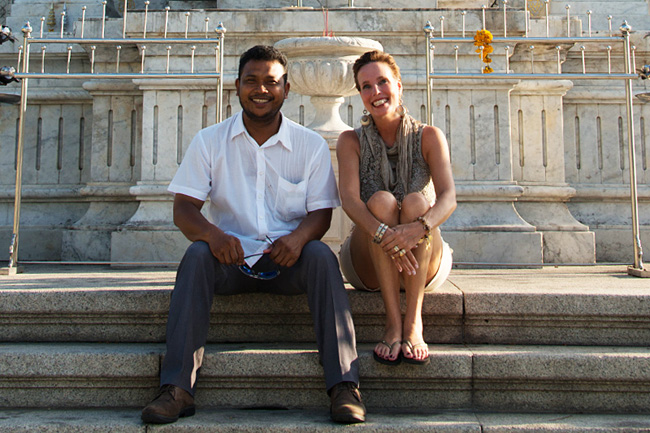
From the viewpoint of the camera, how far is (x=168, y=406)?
7.55ft

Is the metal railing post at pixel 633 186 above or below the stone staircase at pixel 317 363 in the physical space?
above

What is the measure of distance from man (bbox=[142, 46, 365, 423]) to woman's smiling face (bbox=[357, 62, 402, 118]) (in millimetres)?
318

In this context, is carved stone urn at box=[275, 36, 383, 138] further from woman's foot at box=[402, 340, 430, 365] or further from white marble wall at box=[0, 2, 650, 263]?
woman's foot at box=[402, 340, 430, 365]

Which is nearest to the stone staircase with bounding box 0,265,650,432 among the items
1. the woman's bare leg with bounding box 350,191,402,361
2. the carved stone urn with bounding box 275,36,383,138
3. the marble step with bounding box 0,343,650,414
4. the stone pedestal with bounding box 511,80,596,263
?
the marble step with bounding box 0,343,650,414

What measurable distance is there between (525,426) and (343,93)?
2.83 meters

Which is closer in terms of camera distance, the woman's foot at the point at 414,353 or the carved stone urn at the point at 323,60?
the woman's foot at the point at 414,353

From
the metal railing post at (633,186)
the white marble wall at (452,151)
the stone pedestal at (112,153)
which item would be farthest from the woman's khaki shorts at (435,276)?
the stone pedestal at (112,153)

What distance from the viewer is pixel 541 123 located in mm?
6062

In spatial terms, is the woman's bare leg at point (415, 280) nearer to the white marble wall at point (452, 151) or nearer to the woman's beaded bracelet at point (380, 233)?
the woman's beaded bracelet at point (380, 233)

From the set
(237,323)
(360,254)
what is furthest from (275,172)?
(237,323)

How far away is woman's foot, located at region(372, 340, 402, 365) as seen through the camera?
2.54m

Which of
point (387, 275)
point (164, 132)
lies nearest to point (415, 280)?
point (387, 275)

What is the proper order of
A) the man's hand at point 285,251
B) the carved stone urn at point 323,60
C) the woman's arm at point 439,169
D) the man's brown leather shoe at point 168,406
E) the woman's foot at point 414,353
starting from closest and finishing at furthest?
1. the man's brown leather shoe at point 168,406
2. the woman's foot at point 414,353
3. the man's hand at point 285,251
4. the woman's arm at point 439,169
5. the carved stone urn at point 323,60

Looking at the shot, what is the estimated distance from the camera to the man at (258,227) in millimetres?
2445
